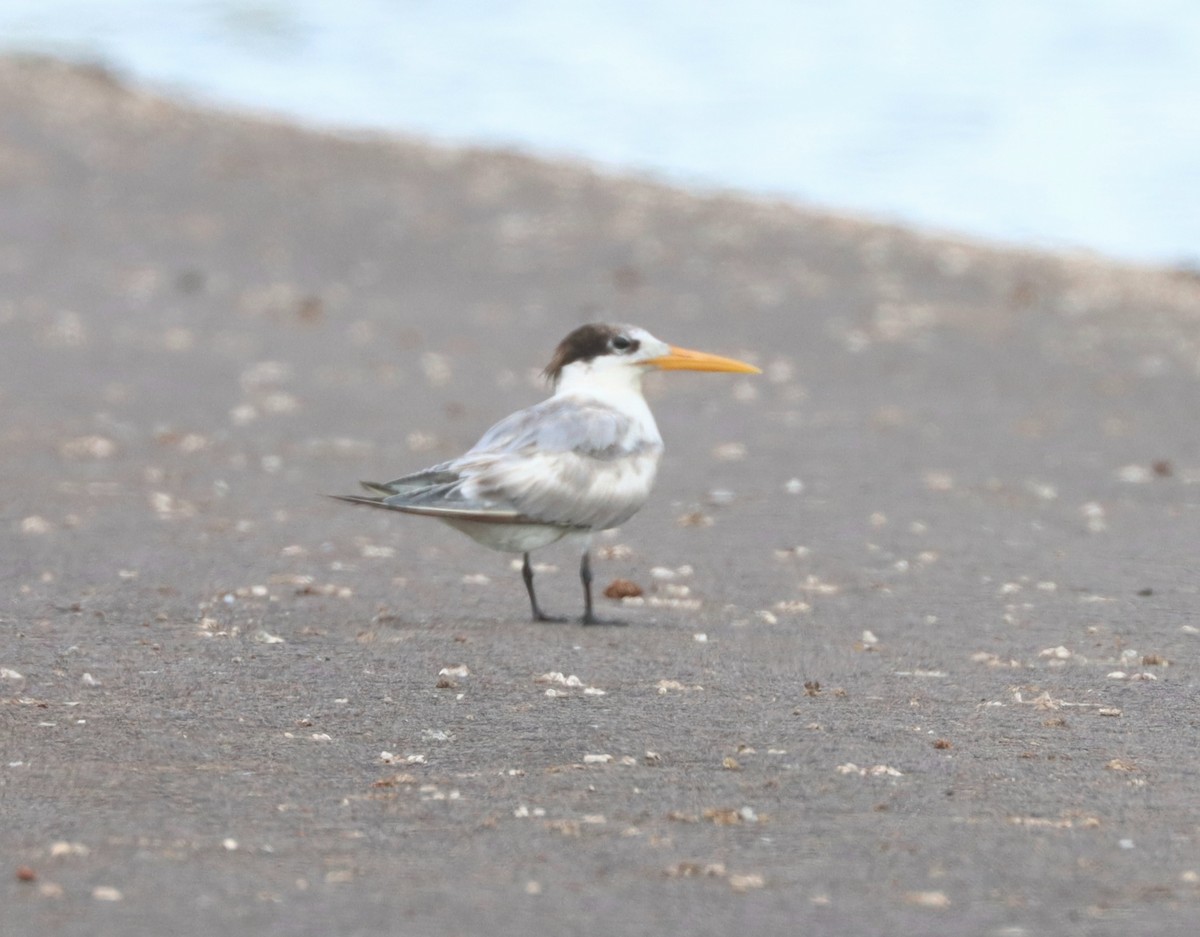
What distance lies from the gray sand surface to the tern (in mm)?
292

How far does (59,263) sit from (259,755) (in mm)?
7485

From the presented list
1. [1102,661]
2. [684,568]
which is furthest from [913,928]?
[684,568]

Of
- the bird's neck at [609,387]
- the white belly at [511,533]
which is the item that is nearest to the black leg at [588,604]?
the white belly at [511,533]

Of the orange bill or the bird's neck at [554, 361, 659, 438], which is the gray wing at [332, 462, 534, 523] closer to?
the bird's neck at [554, 361, 659, 438]

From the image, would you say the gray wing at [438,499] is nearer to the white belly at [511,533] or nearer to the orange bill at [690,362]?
the white belly at [511,533]

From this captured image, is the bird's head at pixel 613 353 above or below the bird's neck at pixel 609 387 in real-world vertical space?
above

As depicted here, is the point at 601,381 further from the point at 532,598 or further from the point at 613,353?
the point at 532,598

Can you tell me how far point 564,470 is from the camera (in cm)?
544

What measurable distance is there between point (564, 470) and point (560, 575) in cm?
102

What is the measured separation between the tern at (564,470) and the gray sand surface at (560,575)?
292 mm

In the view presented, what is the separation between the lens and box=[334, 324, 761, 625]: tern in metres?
5.36

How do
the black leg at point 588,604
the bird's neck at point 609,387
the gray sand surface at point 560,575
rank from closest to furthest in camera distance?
the gray sand surface at point 560,575, the black leg at point 588,604, the bird's neck at point 609,387

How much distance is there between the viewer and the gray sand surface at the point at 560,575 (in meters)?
3.39

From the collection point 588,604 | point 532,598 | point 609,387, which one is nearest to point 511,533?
point 532,598
